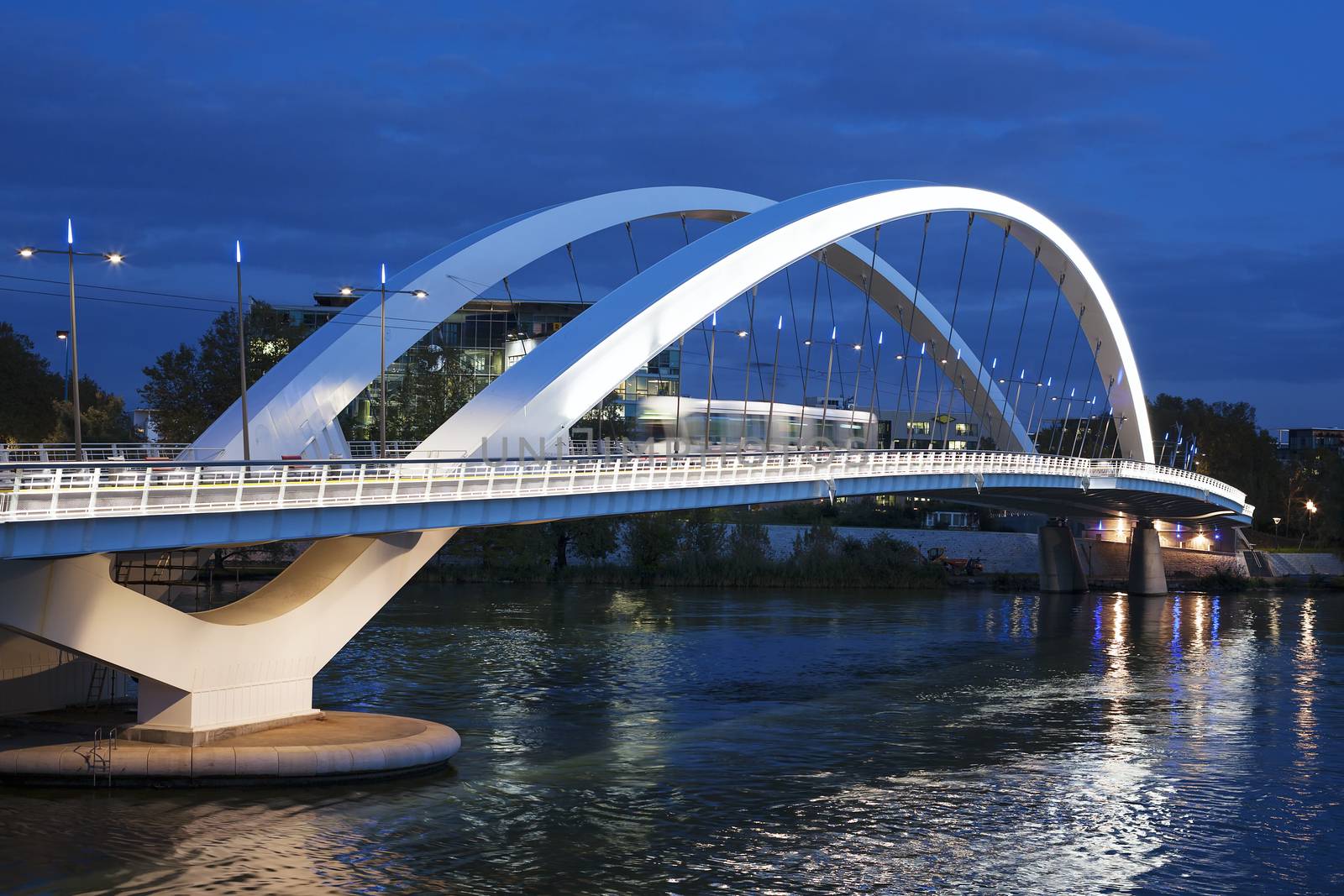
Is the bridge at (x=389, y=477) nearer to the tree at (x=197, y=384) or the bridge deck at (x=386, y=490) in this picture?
the bridge deck at (x=386, y=490)

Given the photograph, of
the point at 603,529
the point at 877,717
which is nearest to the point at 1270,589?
the point at 603,529

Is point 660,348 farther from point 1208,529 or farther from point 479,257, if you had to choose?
point 1208,529

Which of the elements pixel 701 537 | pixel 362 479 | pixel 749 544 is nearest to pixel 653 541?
pixel 701 537

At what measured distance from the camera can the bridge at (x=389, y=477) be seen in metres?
21.5

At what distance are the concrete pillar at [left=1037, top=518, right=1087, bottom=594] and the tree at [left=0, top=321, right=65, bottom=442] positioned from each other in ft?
165

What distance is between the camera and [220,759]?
22.6 metres

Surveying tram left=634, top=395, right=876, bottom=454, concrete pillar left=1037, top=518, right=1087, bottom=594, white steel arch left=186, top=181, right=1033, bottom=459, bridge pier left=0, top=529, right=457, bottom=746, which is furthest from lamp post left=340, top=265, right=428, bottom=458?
concrete pillar left=1037, top=518, right=1087, bottom=594

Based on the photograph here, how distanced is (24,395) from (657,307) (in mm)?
59393

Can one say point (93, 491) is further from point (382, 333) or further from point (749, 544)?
point (749, 544)

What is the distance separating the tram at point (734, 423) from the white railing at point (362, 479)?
2194cm

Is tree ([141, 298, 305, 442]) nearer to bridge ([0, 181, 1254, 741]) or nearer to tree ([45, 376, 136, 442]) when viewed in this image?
tree ([45, 376, 136, 442])

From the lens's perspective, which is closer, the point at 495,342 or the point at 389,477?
the point at 389,477

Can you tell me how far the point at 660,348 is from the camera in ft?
106

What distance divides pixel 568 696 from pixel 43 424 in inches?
2300
